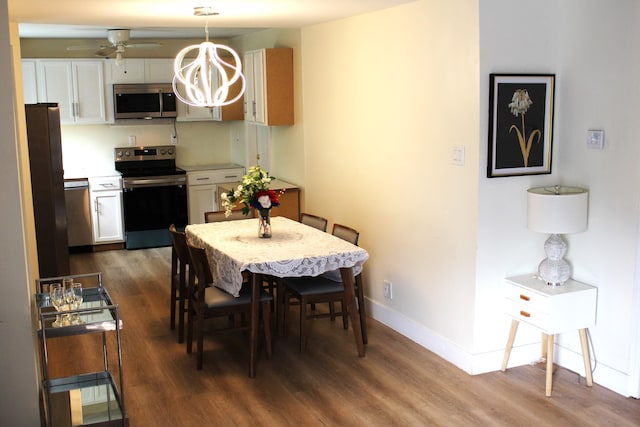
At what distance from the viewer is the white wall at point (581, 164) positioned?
4.11m

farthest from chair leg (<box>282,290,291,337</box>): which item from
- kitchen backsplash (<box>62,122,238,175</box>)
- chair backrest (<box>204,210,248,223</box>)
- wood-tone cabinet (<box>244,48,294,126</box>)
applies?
kitchen backsplash (<box>62,122,238,175</box>)

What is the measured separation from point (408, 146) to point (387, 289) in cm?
116

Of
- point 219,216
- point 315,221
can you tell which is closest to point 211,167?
point 219,216

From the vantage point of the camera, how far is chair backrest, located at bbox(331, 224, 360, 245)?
16.6 ft

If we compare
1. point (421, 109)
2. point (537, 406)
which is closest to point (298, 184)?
point (421, 109)

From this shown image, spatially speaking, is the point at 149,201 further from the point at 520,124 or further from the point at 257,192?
the point at 520,124

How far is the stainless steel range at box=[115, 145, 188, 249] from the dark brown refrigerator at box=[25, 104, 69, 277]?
5.35ft

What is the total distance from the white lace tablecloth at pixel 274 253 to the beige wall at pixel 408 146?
50cm

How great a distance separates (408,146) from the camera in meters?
4.98

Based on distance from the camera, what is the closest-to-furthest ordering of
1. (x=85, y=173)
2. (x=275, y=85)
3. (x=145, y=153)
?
(x=275, y=85) → (x=85, y=173) → (x=145, y=153)

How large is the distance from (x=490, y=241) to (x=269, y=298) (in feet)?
4.79

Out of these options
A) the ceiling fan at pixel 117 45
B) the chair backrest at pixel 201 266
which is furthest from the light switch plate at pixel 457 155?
the ceiling fan at pixel 117 45

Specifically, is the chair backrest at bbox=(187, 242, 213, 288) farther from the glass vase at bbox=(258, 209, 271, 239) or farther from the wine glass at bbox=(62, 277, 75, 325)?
the wine glass at bbox=(62, 277, 75, 325)

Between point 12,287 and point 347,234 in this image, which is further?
point 347,234
